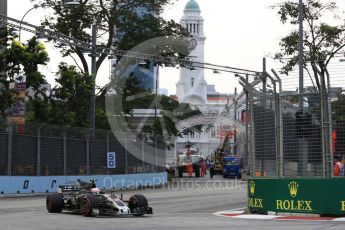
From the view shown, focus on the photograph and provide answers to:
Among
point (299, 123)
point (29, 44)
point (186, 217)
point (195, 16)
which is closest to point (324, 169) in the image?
point (299, 123)

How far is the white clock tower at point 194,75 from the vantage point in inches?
7229

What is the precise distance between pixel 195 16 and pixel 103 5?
149469 mm

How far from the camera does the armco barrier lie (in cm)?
3150

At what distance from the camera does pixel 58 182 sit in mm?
34812

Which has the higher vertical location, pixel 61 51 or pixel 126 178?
pixel 61 51

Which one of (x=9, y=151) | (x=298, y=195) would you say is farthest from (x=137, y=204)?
(x=9, y=151)

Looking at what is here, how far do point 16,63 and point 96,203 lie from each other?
61.5ft

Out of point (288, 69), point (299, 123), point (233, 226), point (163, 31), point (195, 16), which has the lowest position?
point (233, 226)

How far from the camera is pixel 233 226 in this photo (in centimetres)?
1636

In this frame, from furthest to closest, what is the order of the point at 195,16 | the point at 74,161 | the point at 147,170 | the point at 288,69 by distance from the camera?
1. the point at 195,16
2. the point at 147,170
3. the point at 288,69
4. the point at 74,161

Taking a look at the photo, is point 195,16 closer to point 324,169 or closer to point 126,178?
point 126,178

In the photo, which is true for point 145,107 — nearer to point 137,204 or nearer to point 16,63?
point 16,63

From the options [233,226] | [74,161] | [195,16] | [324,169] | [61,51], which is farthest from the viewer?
[195,16]

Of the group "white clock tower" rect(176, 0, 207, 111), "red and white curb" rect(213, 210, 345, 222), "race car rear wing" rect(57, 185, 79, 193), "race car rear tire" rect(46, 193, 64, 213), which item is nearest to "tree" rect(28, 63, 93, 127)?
"race car rear wing" rect(57, 185, 79, 193)
